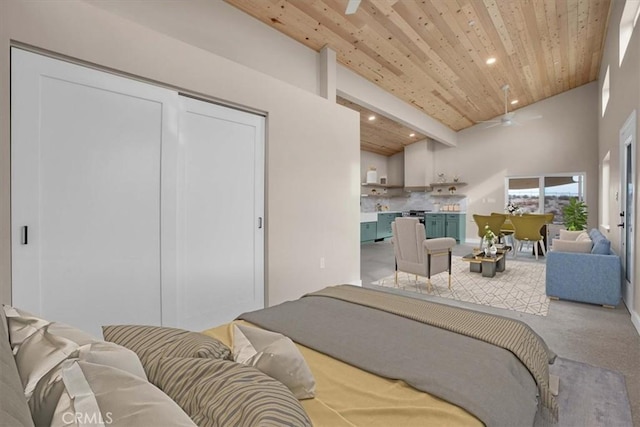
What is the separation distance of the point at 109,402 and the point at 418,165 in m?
9.76

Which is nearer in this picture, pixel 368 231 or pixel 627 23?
pixel 627 23

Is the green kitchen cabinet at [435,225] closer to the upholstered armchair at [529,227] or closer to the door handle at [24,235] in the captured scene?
the upholstered armchair at [529,227]

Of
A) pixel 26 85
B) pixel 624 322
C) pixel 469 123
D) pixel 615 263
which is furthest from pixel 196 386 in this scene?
pixel 469 123

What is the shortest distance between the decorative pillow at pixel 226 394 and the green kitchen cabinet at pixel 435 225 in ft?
29.9

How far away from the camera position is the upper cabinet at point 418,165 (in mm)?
9422

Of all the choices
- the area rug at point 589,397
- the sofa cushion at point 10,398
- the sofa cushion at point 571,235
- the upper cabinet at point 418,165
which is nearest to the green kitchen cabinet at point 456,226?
the upper cabinet at point 418,165

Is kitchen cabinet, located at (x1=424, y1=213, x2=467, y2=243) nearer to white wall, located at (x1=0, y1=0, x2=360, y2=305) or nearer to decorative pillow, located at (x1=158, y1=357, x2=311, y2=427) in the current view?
white wall, located at (x1=0, y1=0, x2=360, y2=305)

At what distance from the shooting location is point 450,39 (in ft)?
13.7

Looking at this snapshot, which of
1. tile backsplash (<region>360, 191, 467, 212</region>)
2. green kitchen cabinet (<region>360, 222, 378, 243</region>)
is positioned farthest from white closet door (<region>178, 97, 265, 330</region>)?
tile backsplash (<region>360, 191, 467, 212</region>)

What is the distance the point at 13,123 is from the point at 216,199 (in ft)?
4.44

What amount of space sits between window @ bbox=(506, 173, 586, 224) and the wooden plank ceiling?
239cm

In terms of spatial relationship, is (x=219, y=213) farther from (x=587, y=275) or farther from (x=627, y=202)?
(x=627, y=202)

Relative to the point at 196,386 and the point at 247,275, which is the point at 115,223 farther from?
the point at 196,386

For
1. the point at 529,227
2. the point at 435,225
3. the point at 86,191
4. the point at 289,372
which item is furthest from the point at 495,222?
the point at 86,191
